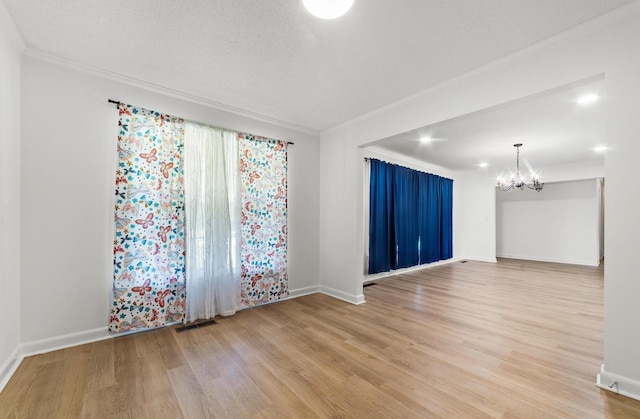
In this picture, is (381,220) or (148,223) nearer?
(148,223)

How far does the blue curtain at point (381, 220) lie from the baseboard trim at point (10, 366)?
4.59m

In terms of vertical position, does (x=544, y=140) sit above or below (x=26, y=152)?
above

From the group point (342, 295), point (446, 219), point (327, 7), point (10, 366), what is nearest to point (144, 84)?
point (327, 7)

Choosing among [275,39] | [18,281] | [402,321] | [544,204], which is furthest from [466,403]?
[544,204]

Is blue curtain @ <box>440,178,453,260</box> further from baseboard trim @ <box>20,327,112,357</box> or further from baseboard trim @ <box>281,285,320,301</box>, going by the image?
baseboard trim @ <box>20,327,112,357</box>

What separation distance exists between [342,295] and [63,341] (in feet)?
10.4

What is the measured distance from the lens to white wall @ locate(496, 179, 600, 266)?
7191 mm

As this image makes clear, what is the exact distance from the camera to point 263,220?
12.2 ft

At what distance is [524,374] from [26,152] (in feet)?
15.2

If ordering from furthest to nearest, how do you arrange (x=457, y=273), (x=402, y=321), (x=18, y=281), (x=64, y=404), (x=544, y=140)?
(x=457, y=273), (x=544, y=140), (x=402, y=321), (x=18, y=281), (x=64, y=404)

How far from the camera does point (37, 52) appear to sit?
2.34 metres

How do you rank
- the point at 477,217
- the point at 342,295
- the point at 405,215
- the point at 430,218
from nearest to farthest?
the point at 342,295, the point at 405,215, the point at 430,218, the point at 477,217

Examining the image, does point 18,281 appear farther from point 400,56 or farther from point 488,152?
point 488,152

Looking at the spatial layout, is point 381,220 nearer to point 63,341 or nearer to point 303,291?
point 303,291
